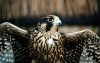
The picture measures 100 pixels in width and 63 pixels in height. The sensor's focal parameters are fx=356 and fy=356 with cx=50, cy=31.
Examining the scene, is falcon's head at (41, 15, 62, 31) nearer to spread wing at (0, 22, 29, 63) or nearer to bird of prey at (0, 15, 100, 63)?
bird of prey at (0, 15, 100, 63)

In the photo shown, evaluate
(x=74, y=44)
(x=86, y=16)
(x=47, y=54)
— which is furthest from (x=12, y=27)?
(x=86, y=16)

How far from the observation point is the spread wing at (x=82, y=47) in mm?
2764

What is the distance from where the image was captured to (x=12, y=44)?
2857 mm

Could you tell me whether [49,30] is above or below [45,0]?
below

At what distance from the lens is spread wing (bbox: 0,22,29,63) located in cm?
275

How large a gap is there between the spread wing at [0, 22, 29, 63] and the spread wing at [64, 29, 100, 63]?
0.34m

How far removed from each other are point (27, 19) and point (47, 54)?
88cm

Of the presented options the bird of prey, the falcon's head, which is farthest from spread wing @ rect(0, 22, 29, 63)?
the falcon's head

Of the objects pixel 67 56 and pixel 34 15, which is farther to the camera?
pixel 67 56

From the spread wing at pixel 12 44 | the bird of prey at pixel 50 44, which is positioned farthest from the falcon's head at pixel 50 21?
the spread wing at pixel 12 44

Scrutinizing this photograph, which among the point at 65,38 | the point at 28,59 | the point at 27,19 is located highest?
the point at 27,19

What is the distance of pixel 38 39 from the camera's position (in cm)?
264

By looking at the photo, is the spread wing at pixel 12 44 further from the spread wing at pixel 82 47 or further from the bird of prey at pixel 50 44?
the spread wing at pixel 82 47

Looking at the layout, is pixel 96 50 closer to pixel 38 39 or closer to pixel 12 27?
pixel 38 39
